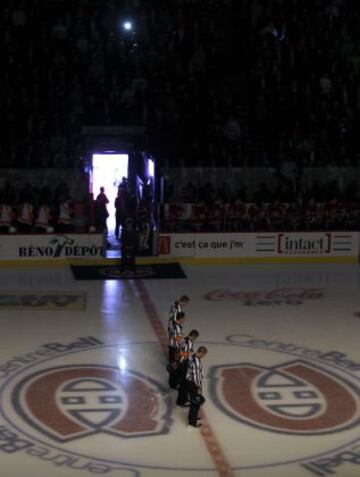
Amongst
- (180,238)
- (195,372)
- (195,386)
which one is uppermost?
(180,238)

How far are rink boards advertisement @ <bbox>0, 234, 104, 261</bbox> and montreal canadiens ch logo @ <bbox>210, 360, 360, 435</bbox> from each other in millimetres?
9068

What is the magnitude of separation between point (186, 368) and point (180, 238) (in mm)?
11250

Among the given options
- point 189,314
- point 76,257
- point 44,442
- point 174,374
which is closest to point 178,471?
point 44,442

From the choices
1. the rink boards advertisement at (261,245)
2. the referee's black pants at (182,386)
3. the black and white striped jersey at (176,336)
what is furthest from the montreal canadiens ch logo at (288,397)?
the rink boards advertisement at (261,245)

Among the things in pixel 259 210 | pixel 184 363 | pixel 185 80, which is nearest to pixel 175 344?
pixel 184 363

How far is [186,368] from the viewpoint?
10.6 m

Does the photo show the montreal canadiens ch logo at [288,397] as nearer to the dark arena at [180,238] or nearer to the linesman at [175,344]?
the dark arena at [180,238]

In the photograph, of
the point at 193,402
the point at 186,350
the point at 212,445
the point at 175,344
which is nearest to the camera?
the point at 212,445

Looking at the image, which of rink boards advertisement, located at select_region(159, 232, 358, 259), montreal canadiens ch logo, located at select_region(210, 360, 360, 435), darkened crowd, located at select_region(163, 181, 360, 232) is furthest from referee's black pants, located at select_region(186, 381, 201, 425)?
darkened crowd, located at select_region(163, 181, 360, 232)

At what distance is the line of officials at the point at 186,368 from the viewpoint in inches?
408

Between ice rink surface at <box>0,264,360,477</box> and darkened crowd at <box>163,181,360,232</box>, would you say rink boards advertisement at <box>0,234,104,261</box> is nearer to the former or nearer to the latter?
ice rink surface at <box>0,264,360,477</box>

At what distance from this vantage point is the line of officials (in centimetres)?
1037

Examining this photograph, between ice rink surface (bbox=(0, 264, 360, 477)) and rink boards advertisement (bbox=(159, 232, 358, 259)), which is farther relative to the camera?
rink boards advertisement (bbox=(159, 232, 358, 259))

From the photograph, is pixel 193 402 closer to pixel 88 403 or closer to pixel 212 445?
pixel 212 445
